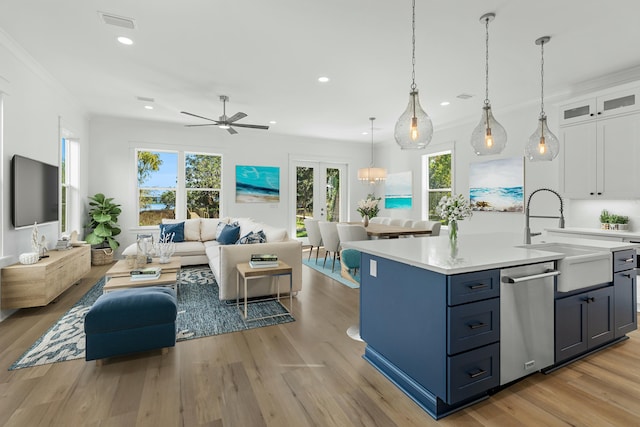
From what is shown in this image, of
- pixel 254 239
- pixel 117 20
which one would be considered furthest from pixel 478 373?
pixel 117 20

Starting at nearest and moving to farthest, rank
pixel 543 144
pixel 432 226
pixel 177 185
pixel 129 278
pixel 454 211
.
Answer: pixel 454 211, pixel 543 144, pixel 129 278, pixel 432 226, pixel 177 185

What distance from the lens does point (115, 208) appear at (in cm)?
590

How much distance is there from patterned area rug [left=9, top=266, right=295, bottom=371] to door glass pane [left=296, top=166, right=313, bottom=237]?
152 inches

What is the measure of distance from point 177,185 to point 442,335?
20.8 ft

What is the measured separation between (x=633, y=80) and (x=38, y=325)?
7125mm

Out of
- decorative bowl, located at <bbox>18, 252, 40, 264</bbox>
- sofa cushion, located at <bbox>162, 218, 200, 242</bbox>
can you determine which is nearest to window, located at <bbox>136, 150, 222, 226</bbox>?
sofa cushion, located at <bbox>162, 218, 200, 242</bbox>

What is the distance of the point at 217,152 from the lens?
23.1 feet

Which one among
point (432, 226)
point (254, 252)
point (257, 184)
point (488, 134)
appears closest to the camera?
point (488, 134)

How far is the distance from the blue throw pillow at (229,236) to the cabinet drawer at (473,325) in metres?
4.22

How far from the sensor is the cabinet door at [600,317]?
244cm

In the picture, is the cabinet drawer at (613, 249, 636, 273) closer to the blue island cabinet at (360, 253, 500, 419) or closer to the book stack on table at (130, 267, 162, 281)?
the blue island cabinet at (360, 253, 500, 419)

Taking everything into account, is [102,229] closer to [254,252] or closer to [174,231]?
[174,231]

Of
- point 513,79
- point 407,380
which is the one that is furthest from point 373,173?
point 407,380

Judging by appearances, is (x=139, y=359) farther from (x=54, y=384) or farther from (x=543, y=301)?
(x=543, y=301)
